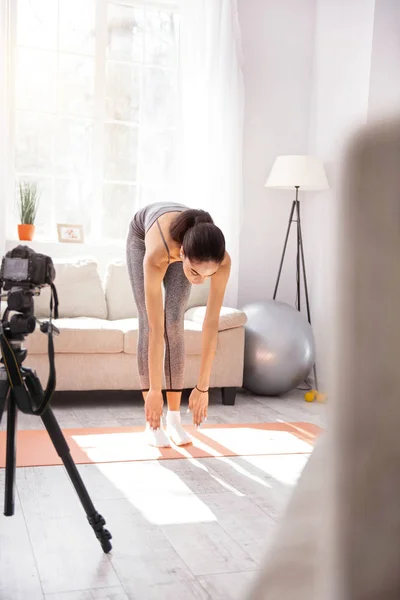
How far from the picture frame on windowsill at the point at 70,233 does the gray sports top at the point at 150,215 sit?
6.61ft

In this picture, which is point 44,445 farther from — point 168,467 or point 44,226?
point 44,226

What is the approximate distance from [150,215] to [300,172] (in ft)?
7.13

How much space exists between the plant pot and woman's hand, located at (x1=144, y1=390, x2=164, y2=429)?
8.00 ft

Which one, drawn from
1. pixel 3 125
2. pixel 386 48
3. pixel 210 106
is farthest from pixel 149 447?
pixel 386 48

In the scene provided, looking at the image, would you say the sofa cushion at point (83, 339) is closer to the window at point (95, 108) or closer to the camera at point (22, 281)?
the window at point (95, 108)

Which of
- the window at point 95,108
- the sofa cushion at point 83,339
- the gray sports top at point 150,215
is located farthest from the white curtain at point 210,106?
the gray sports top at point 150,215

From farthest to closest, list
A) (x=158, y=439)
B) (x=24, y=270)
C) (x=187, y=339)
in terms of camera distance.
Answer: (x=187, y=339) → (x=158, y=439) → (x=24, y=270)

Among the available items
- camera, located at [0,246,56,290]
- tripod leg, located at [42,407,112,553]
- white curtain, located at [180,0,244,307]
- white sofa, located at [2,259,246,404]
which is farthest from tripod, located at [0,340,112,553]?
white curtain, located at [180,0,244,307]

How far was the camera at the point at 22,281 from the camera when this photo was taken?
171 centimetres

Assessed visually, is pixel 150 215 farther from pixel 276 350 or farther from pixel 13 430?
pixel 276 350

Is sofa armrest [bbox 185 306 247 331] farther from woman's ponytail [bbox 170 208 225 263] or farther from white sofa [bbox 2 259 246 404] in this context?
woman's ponytail [bbox 170 208 225 263]

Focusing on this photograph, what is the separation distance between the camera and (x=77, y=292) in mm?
4660

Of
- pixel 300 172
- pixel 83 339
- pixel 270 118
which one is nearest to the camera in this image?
pixel 83 339

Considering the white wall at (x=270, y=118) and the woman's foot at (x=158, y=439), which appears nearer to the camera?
the woman's foot at (x=158, y=439)
